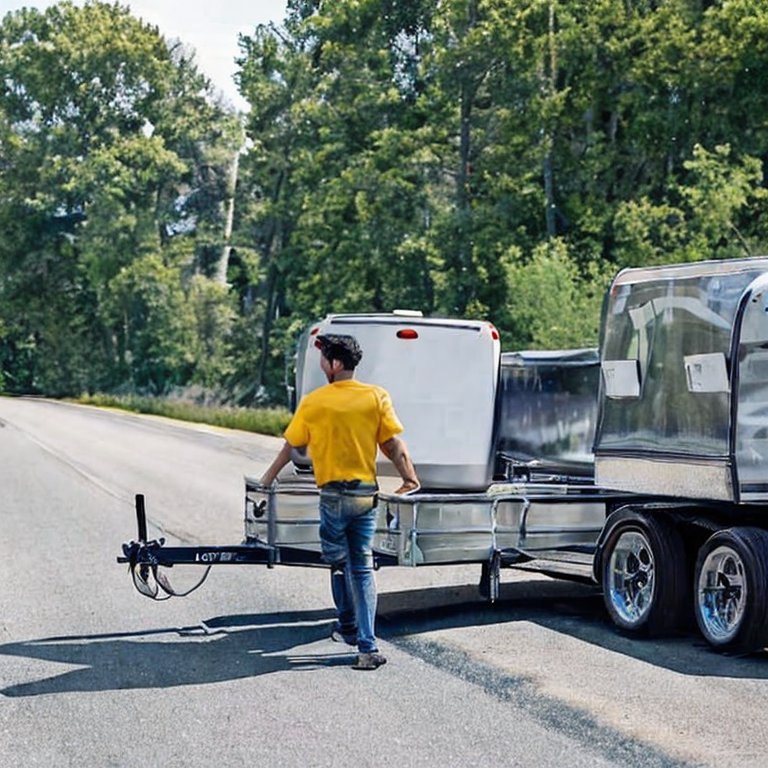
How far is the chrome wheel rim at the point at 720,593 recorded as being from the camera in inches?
365

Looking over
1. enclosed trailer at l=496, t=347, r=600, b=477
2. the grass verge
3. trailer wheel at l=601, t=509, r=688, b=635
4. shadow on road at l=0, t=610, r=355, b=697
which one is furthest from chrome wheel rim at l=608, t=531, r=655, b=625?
the grass verge

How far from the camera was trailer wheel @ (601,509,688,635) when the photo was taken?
979 centimetres

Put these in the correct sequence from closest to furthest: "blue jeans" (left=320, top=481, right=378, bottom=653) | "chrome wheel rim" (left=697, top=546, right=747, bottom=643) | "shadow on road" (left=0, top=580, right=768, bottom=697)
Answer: "shadow on road" (left=0, top=580, right=768, bottom=697)
"blue jeans" (left=320, top=481, right=378, bottom=653)
"chrome wheel rim" (left=697, top=546, right=747, bottom=643)

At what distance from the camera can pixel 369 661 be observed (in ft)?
29.4

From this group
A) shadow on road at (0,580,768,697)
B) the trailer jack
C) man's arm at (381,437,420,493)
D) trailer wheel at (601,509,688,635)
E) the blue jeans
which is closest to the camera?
shadow on road at (0,580,768,697)

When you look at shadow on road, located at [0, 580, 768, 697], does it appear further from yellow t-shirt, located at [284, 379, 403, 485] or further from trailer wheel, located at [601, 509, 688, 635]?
yellow t-shirt, located at [284, 379, 403, 485]

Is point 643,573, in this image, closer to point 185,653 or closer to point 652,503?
point 652,503

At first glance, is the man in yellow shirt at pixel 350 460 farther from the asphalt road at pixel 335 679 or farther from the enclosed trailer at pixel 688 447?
the enclosed trailer at pixel 688 447

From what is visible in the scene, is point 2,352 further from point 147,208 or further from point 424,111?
point 424,111

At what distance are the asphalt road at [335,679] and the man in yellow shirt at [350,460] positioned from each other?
0.51 m

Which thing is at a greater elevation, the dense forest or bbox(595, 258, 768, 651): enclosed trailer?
the dense forest

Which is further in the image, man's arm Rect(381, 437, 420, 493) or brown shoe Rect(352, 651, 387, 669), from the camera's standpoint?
man's arm Rect(381, 437, 420, 493)

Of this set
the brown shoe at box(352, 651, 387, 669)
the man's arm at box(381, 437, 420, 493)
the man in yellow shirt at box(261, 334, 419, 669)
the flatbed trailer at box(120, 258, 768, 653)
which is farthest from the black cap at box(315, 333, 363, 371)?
the brown shoe at box(352, 651, 387, 669)

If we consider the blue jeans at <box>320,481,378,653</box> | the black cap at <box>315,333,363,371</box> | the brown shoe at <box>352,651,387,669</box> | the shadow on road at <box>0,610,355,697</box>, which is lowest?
the shadow on road at <box>0,610,355,697</box>
